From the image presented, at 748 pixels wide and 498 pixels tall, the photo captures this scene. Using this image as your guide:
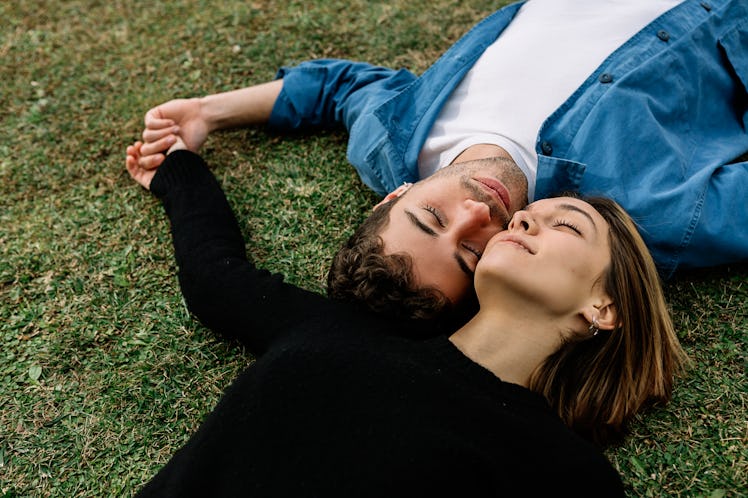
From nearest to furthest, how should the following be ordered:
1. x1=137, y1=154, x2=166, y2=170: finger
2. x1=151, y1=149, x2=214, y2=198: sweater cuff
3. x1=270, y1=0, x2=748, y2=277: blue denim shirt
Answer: x1=270, y1=0, x2=748, y2=277: blue denim shirt → x1=151, y1=149, x2=214, y2=198: sweater cuff → x1=137, y1=154, x2=166, y2=170: finger

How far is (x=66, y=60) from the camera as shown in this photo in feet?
14.9

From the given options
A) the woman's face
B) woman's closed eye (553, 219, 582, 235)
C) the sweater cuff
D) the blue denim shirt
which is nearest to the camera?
the woman's face

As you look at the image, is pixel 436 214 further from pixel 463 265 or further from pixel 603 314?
pixel 603 314

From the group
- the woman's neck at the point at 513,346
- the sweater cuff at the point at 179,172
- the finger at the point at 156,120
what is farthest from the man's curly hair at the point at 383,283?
the finger at the point at 156,120

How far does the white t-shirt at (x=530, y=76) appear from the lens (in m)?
3.37

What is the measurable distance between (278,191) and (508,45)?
1.56 m

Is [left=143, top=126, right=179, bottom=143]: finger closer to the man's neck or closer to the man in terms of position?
the man

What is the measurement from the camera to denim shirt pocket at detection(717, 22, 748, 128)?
3574 millimetres

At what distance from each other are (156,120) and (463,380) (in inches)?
96.4

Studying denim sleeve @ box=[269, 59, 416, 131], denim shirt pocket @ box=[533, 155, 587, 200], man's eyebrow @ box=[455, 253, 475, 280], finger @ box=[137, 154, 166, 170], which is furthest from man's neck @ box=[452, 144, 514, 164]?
finger @ box=[137, 154, 166, 170]

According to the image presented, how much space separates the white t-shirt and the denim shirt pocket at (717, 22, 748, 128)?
358mm

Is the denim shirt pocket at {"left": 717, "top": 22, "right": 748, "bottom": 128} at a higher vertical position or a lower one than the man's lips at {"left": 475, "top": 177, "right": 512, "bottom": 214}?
higher

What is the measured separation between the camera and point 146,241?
3576 mm

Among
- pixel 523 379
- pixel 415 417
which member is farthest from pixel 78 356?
pixel 523 379
